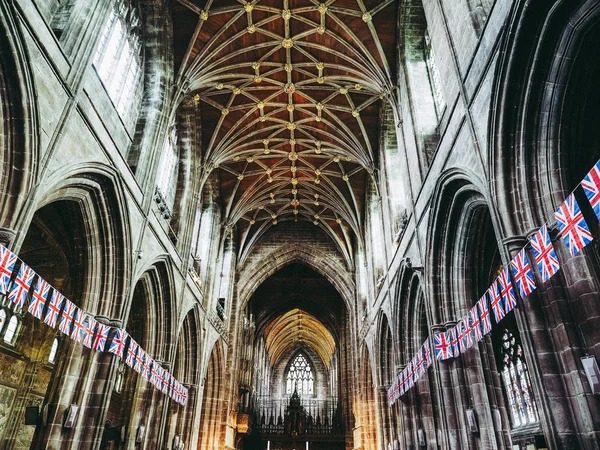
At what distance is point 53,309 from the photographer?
27.2ft

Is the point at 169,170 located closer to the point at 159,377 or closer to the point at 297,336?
the point at 159,377

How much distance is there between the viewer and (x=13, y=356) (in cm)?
1614

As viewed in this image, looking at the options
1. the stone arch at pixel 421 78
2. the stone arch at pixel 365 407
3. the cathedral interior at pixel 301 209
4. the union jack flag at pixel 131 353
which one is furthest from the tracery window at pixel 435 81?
the stone arch at pixel 365 407

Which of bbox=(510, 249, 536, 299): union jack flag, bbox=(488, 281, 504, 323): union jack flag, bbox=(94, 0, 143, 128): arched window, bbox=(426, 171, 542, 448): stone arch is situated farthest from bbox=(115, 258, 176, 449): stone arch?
bbox=(510, 249, 536, 299): union jack flag

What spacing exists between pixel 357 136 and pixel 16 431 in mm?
17595

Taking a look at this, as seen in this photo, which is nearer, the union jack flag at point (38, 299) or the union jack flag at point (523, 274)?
the union jack flag at point (523, 274)

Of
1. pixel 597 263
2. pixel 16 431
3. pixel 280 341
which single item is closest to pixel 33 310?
pixel 597 263

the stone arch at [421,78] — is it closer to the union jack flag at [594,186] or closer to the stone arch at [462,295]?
the stone arch at [462,295]

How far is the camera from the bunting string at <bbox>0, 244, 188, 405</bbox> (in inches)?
269

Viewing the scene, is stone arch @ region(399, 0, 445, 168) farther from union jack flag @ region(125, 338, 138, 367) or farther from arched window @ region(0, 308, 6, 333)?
arched window @ region(0, 308, 6, 333)

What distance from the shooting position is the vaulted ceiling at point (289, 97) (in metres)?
15.3

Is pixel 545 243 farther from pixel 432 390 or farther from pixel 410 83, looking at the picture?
pixel 410 83

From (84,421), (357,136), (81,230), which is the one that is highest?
(357,136)

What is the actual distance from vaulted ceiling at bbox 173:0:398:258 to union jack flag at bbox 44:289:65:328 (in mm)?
9457
